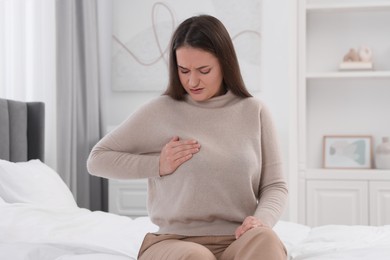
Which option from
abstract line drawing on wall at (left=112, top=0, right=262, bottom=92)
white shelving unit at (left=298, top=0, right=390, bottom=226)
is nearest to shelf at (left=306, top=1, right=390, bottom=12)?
white shelving unit at (left=298, top=0, right=390, bottom=226)

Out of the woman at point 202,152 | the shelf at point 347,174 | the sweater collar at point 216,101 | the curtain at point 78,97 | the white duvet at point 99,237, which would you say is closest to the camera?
the woman at point 202,152

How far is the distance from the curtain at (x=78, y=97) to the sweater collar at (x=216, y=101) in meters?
2.10

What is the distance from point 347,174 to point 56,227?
2313mm

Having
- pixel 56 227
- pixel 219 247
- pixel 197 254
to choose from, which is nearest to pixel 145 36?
pixel 56 227

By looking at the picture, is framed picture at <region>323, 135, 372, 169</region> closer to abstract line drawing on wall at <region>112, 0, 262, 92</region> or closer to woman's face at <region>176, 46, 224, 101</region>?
abstract line drawing on wall at <region>112, 0, 262, 92</region>

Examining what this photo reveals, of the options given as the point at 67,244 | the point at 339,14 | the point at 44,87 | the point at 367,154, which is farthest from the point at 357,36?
the point at 67,244

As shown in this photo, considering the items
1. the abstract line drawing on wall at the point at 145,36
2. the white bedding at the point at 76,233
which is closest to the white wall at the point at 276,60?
the abstract line drawing on wall at the point at 145,36

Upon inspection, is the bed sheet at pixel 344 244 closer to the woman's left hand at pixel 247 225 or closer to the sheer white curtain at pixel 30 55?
the woman's left hand at pixel 247 225

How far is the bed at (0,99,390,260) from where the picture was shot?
1945mm

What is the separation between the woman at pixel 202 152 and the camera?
166 cm

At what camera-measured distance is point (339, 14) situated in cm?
447

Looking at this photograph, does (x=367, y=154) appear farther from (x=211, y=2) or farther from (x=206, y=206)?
(x=206, y=206)

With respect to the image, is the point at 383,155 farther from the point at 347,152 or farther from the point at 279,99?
the point at 279,99

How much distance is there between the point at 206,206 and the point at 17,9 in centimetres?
229
